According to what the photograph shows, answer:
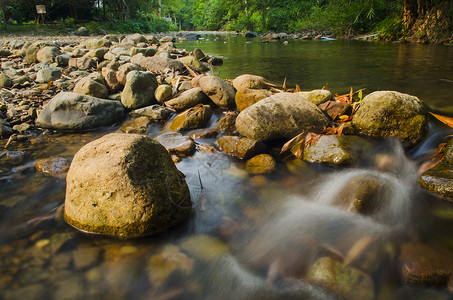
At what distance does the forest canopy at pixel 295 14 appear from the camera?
1504 centimetres

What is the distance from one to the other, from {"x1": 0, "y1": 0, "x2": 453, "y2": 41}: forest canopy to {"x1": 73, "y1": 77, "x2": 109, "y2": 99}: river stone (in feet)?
41.7

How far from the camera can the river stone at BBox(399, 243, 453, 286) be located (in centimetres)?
221

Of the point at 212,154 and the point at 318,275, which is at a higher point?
the point at 212,154

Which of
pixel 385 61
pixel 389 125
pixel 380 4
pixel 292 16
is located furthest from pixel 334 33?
pixel 389 125

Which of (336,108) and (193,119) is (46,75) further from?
(336,108)

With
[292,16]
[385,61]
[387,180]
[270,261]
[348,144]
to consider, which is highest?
[292,16]

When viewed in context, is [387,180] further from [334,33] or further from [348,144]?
[334,33]

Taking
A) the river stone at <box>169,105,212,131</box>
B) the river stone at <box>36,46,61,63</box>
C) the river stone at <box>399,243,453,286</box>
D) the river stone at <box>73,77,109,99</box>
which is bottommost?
the river stone at <box>399,243,453,286</box>

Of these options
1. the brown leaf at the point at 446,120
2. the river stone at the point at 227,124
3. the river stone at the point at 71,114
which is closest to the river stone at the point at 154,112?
the river stone at the point at 71,114

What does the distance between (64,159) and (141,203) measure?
2472mm

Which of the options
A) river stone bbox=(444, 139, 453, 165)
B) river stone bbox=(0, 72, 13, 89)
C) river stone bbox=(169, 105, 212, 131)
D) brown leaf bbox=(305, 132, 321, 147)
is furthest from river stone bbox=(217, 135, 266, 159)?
river stone bbox=(0, 72, 13, 89)

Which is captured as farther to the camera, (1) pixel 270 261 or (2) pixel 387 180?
(2) pixel 387 180

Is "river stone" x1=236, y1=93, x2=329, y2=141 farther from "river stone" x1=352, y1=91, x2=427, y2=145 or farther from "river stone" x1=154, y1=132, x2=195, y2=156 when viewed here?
"river stone" x1=154, y1=132, x2=195, y2=156

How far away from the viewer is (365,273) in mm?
2328
